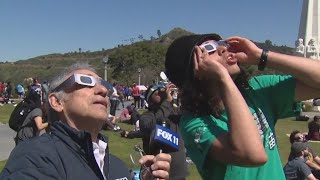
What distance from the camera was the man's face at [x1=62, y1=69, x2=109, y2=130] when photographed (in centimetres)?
299

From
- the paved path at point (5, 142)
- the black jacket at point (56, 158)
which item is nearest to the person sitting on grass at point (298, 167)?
the black jacket at point (56, 158)

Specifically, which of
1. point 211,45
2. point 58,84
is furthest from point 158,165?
point 58,84

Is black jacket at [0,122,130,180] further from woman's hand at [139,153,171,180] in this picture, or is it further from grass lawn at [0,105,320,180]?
grass lawn at [0,105,320,180]

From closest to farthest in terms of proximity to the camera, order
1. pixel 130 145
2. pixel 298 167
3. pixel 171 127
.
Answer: pixel 171 127 < pixel 298 167 < pixel 130 145

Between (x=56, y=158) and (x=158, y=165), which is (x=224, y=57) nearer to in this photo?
(x=158, y=165)

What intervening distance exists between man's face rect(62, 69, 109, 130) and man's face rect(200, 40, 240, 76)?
25.8 inches

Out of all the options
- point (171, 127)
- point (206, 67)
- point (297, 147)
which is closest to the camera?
point (206, 67)

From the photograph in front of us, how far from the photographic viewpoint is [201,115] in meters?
2.93

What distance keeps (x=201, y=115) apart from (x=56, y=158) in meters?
0.82

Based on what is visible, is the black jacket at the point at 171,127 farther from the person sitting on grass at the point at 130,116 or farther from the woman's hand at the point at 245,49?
the person sitting on grass at the point at 130,116

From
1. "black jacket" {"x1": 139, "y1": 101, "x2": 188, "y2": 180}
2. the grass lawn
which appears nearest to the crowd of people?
"black jacket" {"x1": 139, "y1": 101, "x2": 188, "y2": 180}

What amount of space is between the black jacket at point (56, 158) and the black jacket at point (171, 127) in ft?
10.3

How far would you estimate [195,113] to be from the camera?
2949mm

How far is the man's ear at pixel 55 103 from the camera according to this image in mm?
3043
